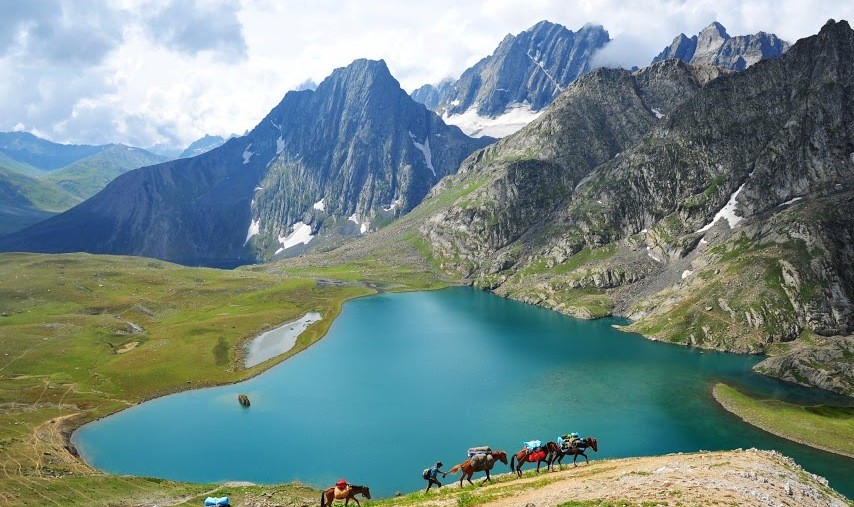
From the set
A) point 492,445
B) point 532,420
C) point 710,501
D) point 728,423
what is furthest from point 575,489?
point 728,423

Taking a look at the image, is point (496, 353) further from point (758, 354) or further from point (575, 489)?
point (575, 489)

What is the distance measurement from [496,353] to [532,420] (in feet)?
187

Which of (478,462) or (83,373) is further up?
(478,462)

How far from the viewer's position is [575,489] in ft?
111

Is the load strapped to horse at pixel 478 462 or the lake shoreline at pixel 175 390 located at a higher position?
the load strapped to horse at pixel 478 462

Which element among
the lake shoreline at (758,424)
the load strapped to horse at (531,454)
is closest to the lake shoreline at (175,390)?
the load strapped to horse at (531,454)

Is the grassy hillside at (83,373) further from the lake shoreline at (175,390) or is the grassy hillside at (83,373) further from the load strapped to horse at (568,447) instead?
the load strapped to horse at (568,447)

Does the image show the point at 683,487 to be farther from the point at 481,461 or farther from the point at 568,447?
the point at 568,447

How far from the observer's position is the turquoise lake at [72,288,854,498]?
85438 mm

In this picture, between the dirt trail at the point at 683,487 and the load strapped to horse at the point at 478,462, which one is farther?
the load strapped to horse at the point at 478,462

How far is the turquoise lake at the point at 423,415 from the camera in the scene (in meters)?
85.4

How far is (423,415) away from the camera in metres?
106

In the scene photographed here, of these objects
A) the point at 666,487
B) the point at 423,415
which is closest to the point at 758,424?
the point at 423,415

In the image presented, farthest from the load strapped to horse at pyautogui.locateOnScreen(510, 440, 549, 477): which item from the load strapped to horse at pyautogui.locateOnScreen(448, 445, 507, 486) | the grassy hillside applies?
the grassy hillside
